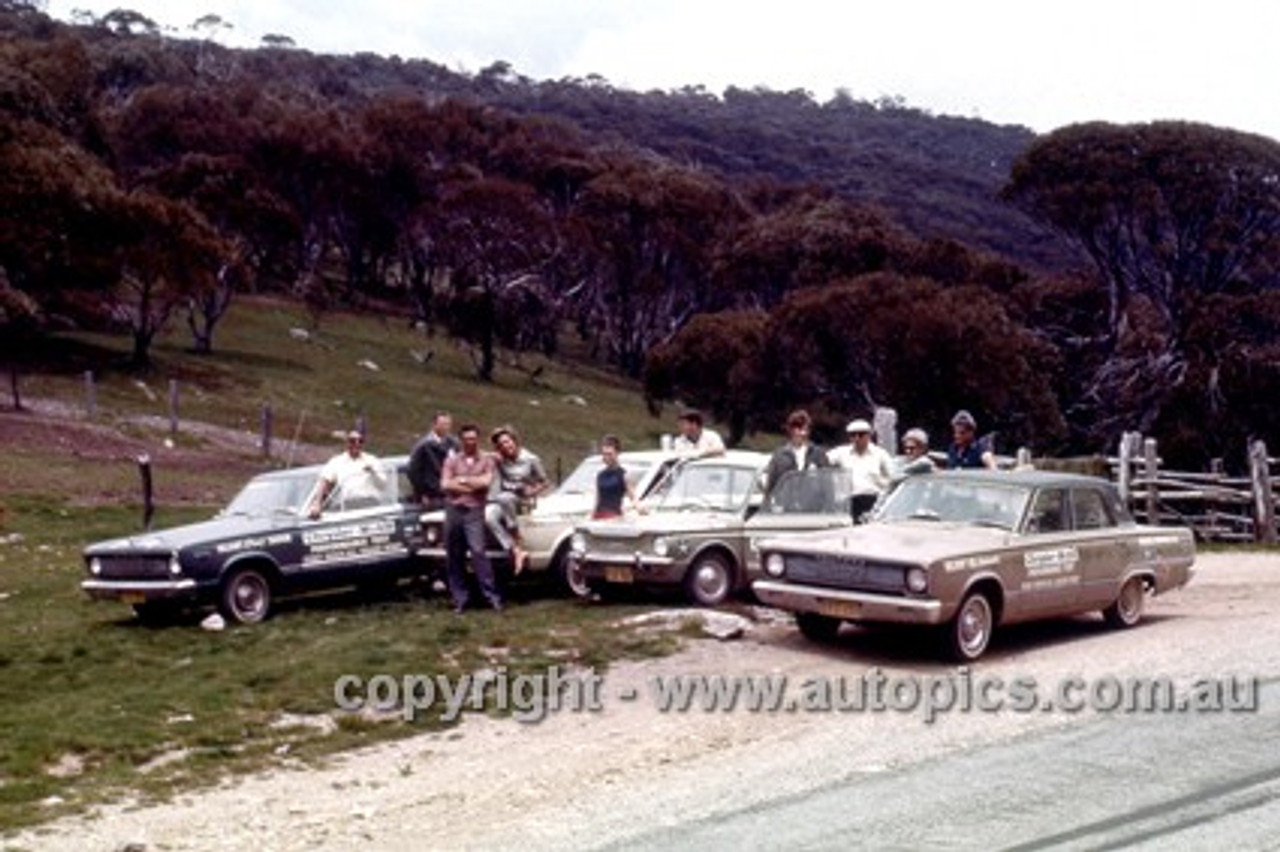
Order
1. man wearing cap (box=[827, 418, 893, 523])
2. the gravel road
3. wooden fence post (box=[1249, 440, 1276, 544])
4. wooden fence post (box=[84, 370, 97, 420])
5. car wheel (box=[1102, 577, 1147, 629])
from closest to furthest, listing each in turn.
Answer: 1. the gravel road
2. car wheel (box=[1102, 577, 1147, 629])
3. man wearing cap (box=[827, 418, 893, 523])
4. wooden fence post (box=[1249, 440, 1276, 544])
5. wooden fence post (box=[84, 370, 97, 420])

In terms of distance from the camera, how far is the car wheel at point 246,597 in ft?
51.9

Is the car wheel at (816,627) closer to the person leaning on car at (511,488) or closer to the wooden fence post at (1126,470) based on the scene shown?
the person leaning on car at (511,488)

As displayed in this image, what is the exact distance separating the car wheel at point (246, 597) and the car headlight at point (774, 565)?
4988mm

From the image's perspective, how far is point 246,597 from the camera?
16.0 m

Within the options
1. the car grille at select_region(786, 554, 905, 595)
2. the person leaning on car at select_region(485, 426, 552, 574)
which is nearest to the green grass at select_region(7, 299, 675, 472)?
the person leaning on car at select_region(485, 426, 552, 574)

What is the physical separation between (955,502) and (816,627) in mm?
1578

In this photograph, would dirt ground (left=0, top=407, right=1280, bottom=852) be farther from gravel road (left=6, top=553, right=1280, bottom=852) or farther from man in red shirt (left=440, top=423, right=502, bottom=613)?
man in red shirt (left=440, top=423, right=502, bottom=613)

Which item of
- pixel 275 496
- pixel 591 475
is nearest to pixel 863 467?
pixel 591 475

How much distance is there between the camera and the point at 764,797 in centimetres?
925

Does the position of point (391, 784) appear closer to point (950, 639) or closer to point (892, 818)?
point (892, 818)

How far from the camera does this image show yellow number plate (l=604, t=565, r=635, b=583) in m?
15.9

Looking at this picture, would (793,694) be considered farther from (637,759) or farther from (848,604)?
(637,759)

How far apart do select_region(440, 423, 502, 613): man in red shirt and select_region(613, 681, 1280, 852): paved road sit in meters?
6.47

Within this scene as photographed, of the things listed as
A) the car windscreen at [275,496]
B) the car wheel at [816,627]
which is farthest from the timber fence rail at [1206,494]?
the car windscreen at [275,496]
